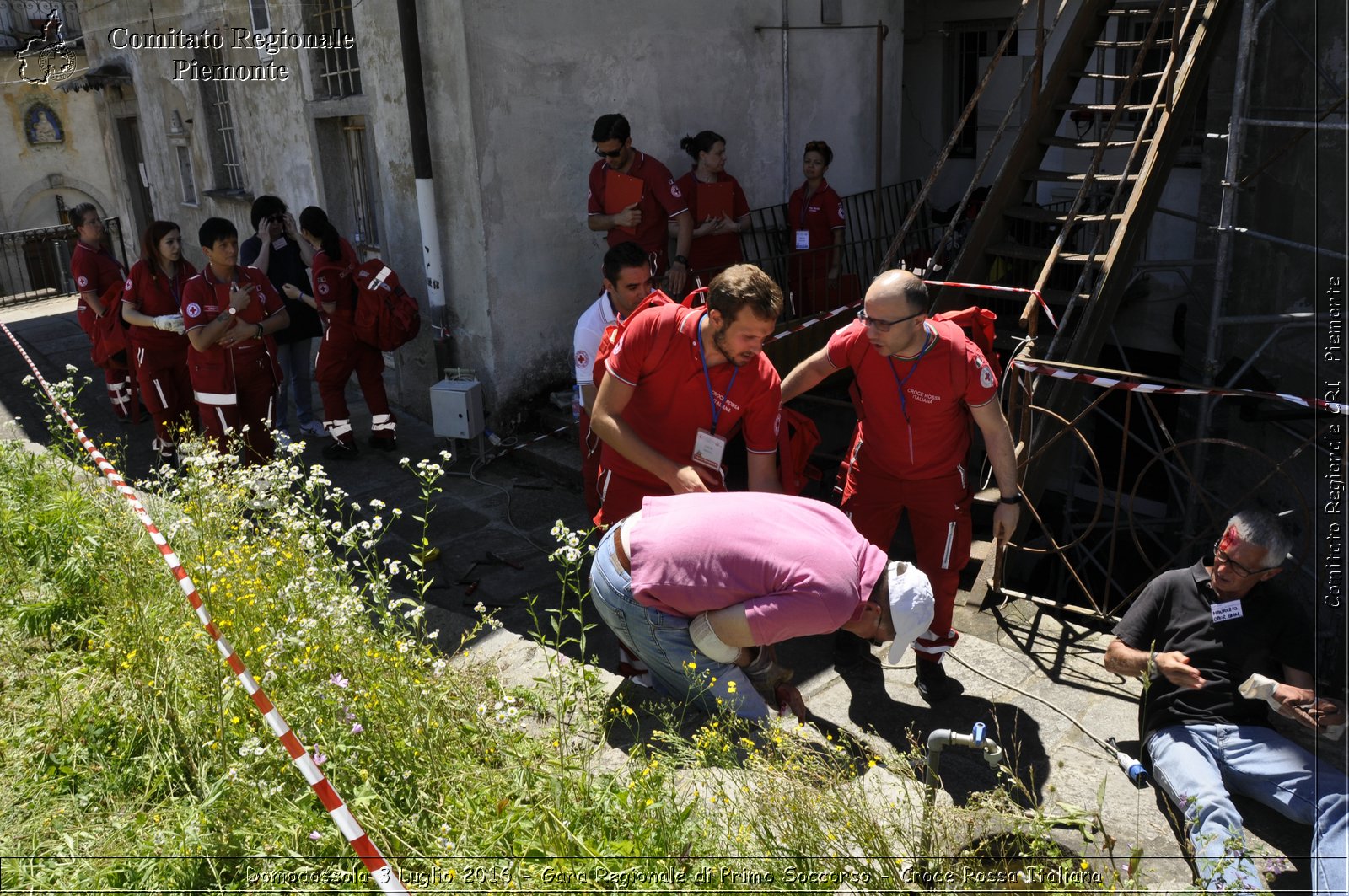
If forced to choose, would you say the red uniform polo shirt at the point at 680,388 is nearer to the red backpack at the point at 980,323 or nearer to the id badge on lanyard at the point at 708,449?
the id badge on lanyard at the point at 708,449

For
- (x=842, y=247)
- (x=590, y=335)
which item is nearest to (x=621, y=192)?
(x=842, y=247)

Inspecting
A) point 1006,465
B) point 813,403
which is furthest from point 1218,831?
point 813,403

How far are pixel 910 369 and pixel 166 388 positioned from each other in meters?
5.93

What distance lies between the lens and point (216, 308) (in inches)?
262

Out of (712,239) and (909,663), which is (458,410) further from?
(909,663)

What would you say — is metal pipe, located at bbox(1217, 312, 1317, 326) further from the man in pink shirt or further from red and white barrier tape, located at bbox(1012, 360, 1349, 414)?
the man in pink shirt

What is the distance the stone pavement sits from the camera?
3.93 meters

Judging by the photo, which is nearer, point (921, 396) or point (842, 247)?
point (921, 396)

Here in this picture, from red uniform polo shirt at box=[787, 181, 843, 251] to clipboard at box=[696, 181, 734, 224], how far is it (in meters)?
0.81

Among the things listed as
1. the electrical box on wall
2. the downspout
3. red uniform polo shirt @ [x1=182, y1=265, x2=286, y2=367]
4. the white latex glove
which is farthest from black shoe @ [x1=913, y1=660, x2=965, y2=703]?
the downspout

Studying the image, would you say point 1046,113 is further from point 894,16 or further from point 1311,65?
point 894,16

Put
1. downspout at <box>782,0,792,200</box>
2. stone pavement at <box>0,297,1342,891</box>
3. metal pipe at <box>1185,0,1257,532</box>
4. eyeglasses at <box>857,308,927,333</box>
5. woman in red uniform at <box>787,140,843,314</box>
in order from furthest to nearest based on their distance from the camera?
1. downspout at <box>782,0,792,200</box>
2. woman in red uniform at <box>787,140,843,314</box>
3. metal pipe at <box>1185,0,1257,532</box>
4. eyeglasses at <box>857,308,927,333</box>
5. stone pavement at <box>0,297,1342,891</box>

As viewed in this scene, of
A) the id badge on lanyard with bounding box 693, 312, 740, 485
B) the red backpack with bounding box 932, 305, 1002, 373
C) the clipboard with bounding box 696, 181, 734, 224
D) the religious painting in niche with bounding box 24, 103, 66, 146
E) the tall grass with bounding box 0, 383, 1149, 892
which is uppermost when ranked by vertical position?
the religious painting in niche with bounding box 24, 103, 66, 146

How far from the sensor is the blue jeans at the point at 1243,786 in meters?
3.36
